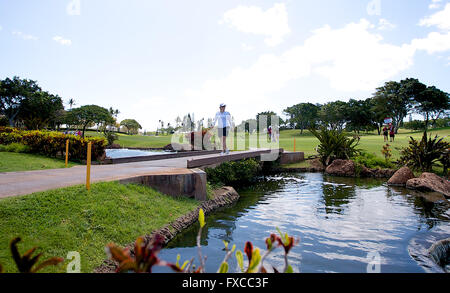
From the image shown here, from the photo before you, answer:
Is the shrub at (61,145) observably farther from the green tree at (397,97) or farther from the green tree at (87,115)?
the green tree at (397,97)

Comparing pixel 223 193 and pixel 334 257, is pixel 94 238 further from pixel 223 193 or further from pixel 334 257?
pixel 223 193

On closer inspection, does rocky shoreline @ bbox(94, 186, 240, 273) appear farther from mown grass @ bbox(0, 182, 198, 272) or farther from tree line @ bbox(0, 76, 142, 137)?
tree line @ bbox(0, 76, 142, 137)

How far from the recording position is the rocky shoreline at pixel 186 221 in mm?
4225

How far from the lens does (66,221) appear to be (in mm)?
4574

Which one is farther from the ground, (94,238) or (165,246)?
(94,238)

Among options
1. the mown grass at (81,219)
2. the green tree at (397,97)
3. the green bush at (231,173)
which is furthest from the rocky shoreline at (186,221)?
the green tree at (397,97)

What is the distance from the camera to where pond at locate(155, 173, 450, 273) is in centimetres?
510

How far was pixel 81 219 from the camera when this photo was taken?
4.77 m

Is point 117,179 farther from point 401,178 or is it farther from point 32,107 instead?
point 32,107
